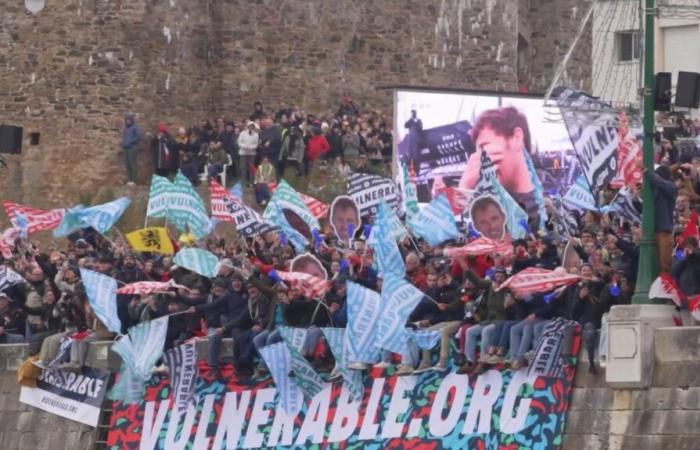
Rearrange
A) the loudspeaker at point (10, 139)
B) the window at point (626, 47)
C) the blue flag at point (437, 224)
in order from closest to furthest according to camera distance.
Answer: the blue flag at point (437, 224), the window at point (626, 47), the loudspeaker at point (10, 139)

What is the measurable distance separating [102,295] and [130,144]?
14917 mm

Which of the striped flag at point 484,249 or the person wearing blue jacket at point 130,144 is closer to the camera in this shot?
the striped flag at point 484,249

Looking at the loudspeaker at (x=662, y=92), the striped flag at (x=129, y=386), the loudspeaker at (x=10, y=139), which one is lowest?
the striped flag at (x=129, y=386)

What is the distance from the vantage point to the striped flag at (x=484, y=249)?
32406mm

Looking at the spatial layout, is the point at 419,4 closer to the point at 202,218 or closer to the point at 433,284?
the point at 202,218

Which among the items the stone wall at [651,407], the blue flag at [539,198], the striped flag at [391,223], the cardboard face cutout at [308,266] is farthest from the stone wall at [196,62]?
the stone wall at [651,407]

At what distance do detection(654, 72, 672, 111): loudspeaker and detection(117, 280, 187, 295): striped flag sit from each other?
329 inches

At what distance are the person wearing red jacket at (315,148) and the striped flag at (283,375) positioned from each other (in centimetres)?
1319

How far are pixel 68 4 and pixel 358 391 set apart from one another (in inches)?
811

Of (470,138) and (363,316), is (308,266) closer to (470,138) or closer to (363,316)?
(363,316)

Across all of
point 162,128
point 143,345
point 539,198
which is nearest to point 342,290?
point 539,198

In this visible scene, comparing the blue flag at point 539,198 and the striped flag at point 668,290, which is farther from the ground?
the blue flag at point 539,198

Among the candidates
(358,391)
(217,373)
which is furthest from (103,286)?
(358,391)

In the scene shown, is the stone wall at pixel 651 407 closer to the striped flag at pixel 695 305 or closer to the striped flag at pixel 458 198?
the striped flag at pixel 695 305
